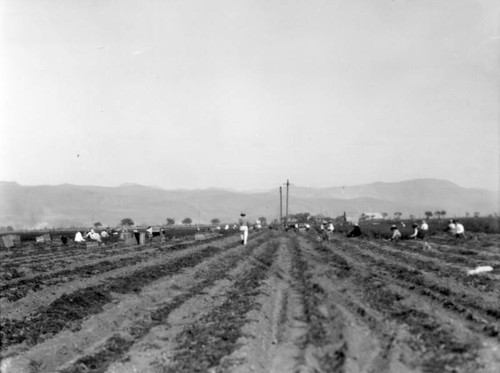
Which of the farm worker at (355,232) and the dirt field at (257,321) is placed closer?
the dirt field at (257,321)

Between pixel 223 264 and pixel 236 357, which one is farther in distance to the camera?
pixel 223 264

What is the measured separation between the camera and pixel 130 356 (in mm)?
7188

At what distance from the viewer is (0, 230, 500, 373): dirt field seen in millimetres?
6719

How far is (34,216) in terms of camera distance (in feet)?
628

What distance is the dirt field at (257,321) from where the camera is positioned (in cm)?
672

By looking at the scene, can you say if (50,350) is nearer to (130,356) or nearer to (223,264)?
(130,356)

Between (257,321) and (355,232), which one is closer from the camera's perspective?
(257,321)

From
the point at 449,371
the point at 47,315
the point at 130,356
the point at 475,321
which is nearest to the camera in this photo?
the point at 449,371

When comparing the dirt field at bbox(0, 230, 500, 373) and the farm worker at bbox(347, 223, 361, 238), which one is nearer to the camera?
the dirt field at bbox(0, 230, 500, 373)

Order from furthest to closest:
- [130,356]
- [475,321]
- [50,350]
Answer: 1. [475,321]
2. [50,350]
3. [130,356]

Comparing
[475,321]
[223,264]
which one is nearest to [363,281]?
[475,321]

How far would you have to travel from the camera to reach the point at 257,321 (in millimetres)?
8641

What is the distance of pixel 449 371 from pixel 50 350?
581 cm

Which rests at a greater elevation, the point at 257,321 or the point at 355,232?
the point at 257,321
